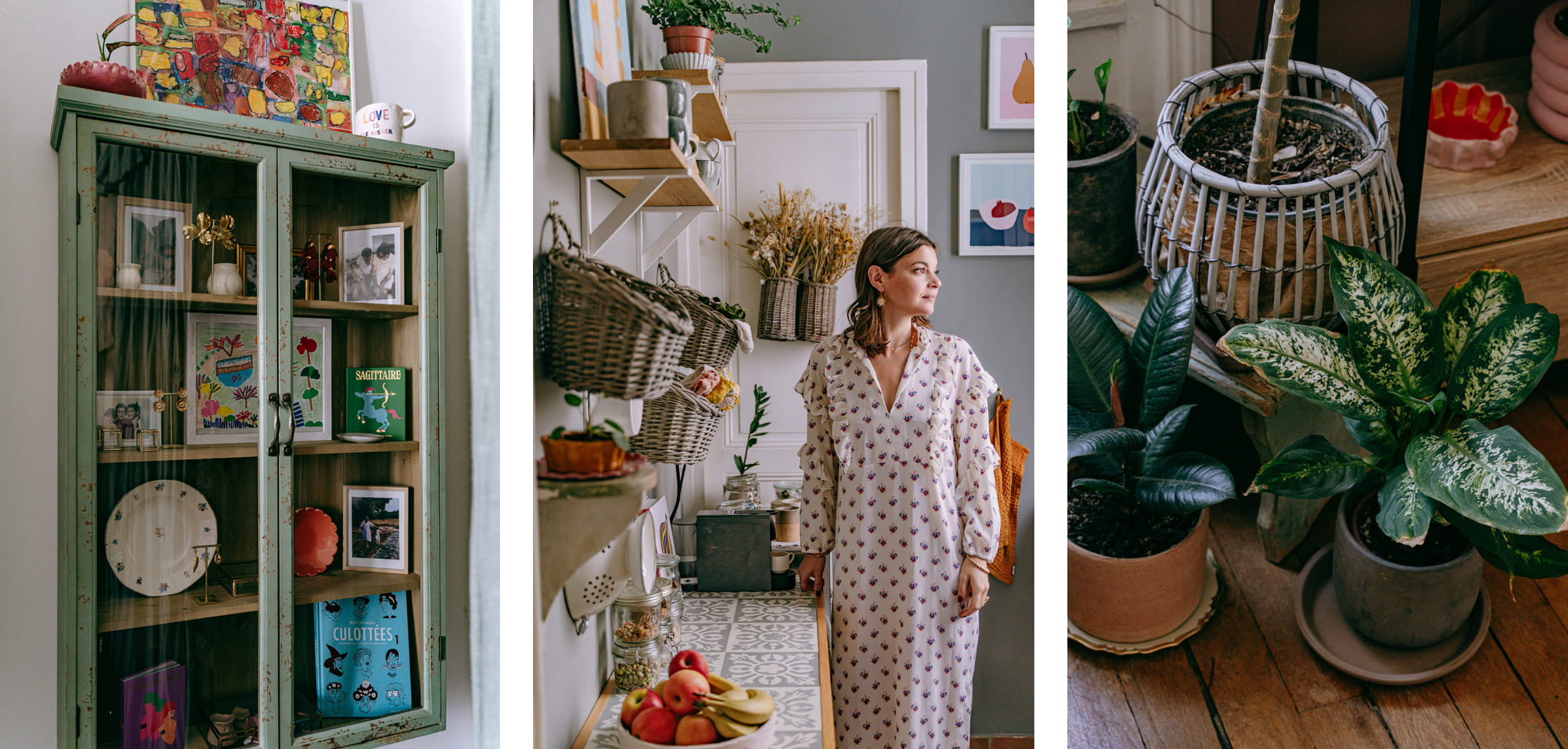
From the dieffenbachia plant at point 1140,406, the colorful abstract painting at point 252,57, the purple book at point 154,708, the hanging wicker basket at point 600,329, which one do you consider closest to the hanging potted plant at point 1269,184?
the dieffenbachia plant at point 1140,406

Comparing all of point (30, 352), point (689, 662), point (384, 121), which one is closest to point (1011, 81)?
point (689, 662)

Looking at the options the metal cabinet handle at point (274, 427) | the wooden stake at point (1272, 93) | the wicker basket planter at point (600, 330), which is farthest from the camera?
the metal cabinet handle at point (274, 427)

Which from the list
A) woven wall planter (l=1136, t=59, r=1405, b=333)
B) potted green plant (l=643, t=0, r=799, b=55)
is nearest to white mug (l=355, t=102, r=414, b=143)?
potted green plant (l=643, t=0, r=799, b=55)

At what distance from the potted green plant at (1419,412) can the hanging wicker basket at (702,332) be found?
2.27 ft

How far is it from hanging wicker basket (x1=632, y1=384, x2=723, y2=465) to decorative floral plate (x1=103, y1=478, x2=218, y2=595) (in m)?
0.90

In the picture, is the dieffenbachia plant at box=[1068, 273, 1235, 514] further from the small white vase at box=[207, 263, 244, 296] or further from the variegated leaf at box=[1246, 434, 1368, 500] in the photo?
the small white vase at box=[207, 263, 244, 296]

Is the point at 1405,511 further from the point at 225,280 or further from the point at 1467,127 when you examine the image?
the point at 225,280

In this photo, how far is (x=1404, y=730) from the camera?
1157mm

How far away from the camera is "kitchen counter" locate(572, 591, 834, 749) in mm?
937

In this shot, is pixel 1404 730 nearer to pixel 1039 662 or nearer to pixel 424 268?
pixel 1039 662

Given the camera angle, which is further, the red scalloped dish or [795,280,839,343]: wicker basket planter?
the red scalloped dish

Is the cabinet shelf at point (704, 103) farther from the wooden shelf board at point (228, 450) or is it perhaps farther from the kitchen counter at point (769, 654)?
the wooden shelf board at point (228, 450)

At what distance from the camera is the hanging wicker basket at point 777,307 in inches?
39.0

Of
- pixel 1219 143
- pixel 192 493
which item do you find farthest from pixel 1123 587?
pixel 192 493
